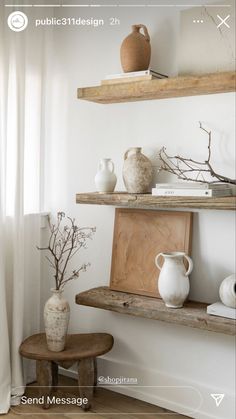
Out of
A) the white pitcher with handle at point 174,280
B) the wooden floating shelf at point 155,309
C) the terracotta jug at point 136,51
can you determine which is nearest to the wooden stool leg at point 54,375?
the wooden floating shelf at point 155,309

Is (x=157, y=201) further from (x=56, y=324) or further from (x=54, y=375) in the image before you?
(x=54, y=375)

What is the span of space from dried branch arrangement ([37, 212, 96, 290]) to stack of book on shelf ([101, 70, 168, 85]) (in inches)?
31.3

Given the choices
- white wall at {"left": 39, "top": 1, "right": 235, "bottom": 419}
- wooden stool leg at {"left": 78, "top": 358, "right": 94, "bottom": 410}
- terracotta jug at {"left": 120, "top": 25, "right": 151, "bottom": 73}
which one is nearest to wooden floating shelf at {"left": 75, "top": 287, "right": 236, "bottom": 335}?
white wall at {"left": 39, "top": 1, "right": 235, "bottom": 419}

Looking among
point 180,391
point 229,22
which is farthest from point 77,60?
point 180,391

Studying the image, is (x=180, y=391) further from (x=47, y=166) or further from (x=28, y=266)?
(x=47, y=166)

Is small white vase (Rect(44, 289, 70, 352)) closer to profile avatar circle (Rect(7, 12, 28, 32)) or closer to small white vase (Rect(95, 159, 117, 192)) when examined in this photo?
small white vase (Rect(95, 159, 117, 192))

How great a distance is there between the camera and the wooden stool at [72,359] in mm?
2510

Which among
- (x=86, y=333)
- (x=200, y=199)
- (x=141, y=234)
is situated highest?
(x=200, y=199)

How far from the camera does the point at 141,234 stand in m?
2.62

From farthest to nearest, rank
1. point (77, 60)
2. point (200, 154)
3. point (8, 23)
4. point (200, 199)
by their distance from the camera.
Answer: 1. point (77, 60)
2. point (8, 23)
3. point (200, 154)
4. point (200, 199)

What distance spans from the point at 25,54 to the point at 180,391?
6.18ft

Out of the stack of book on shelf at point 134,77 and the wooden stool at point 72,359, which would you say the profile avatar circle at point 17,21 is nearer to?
the stack of book on shelf at point 134,77

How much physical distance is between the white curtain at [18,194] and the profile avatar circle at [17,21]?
2 centimetres

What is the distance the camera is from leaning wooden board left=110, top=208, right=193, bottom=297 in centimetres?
249
